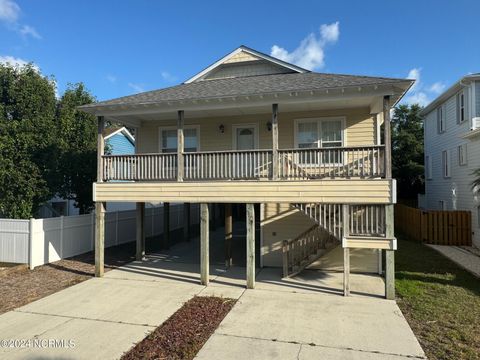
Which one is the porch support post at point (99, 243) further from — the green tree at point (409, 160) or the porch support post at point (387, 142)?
the green tree at point (409, 160)

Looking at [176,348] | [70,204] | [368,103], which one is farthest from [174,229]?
[176,348]

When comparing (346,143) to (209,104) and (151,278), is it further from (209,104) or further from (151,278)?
(151,278)

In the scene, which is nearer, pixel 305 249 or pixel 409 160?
pixel 305 249

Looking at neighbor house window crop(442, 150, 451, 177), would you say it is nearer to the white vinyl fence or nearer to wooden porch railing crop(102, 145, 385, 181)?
wooden porch railing crop(102, 145, 385, 181)

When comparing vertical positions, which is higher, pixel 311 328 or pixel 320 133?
pixel 320 133

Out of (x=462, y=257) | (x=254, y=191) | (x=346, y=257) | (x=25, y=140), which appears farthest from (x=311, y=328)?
(x=25, y=140)

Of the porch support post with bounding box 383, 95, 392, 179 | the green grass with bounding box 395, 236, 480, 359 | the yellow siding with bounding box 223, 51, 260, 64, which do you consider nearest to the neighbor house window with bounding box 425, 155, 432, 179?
the green grass with bounding box 395, 236, 480, 359

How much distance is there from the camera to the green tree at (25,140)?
41.8 ft

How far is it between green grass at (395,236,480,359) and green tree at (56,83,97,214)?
12.7m

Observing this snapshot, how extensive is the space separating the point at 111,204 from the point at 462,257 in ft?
59.0

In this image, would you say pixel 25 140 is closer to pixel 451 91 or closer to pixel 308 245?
pixel 308 245

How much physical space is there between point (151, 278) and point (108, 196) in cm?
279

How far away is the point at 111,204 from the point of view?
20734 mm

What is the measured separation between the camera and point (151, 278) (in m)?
10.2
